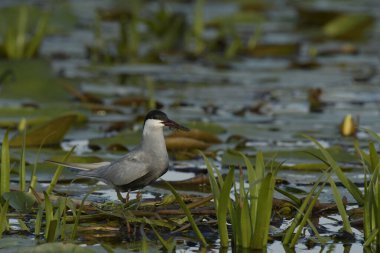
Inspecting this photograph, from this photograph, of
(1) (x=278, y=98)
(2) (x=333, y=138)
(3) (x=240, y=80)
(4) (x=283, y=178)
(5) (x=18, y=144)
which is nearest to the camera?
(4) (x=283, y=178)

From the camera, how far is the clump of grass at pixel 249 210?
16.1ft

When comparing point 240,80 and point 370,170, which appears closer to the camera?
point 370,170

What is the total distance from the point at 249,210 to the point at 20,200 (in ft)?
4.68

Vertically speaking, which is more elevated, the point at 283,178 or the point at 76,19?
the point at 76,19

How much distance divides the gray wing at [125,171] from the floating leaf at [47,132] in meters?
1.93

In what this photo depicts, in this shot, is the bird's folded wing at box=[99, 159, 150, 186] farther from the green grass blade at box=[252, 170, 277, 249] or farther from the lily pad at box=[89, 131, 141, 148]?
the lily pad at box=[89, 131, 141, 148]

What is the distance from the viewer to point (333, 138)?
852cm

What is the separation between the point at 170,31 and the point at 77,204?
8426 millimetres

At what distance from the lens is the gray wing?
5.70 m

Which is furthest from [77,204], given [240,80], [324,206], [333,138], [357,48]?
[357,48]

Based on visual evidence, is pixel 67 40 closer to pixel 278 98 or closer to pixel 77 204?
pixel 278 98

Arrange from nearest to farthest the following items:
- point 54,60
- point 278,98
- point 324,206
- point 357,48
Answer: point 324,206, point 278,98, point 54,60, point 357,48

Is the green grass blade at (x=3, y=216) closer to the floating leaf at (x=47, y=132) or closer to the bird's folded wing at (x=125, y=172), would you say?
the bird's folded wing at (x=125, y=172)

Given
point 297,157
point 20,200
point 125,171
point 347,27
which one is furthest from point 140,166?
point 347,27
